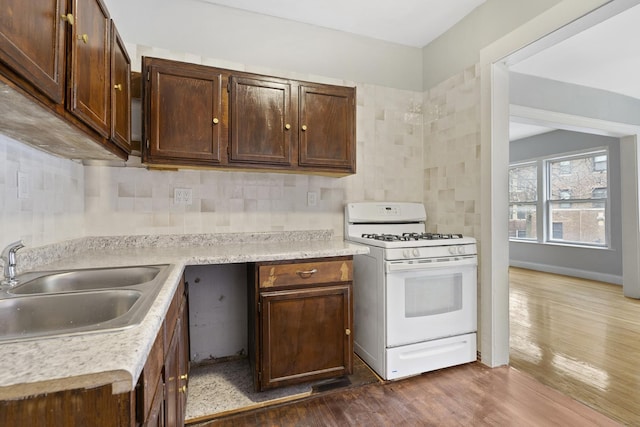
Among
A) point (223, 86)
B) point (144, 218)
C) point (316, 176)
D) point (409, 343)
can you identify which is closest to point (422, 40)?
point (316, 176)

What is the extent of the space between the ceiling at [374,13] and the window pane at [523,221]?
15.7 feet

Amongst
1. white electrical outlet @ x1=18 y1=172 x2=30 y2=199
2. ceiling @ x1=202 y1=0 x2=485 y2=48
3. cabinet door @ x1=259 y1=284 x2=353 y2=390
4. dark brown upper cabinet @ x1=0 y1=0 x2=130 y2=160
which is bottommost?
cabinet door @ x1=259 y1=284 x2=353 y2=390

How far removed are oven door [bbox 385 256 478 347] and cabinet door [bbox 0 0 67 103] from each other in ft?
5.86

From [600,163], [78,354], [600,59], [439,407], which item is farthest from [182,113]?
[600,163]

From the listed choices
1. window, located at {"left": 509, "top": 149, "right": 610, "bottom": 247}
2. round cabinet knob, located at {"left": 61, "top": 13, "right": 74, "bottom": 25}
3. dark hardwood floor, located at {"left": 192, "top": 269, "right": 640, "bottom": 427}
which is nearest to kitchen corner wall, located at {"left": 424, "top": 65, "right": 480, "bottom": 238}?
dark hardwood floor, located at {"left": 192, "top": 269, "right": 640, "bottom": 427}

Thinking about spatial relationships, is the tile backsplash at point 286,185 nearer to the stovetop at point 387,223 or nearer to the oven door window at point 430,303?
the stovetop at point 387,223

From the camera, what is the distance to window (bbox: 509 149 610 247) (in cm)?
494

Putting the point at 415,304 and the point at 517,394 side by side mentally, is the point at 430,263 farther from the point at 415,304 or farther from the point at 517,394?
the point at 517,394

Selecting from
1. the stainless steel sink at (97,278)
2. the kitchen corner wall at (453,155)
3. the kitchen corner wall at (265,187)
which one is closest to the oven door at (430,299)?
the kitchen corner wall at (453,155)

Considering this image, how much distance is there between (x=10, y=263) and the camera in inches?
43.6

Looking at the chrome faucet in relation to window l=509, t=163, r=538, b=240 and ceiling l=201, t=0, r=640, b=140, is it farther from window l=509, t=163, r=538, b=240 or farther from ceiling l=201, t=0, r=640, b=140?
window l=509, t=163, r=538, b=240

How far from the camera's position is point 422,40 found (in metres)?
2.82

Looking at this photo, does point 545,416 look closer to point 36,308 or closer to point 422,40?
point 36,308

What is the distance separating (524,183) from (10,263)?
7.28 meters
